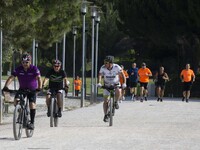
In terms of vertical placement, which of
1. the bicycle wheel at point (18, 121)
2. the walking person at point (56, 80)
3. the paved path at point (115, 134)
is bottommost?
the paved path at point (115, 134)

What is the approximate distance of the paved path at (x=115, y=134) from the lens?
14.8m

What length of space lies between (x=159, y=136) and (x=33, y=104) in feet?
9.42

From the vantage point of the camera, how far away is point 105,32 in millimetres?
95375

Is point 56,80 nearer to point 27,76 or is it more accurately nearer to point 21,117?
point 27,76

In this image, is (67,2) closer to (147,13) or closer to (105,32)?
(147,13)

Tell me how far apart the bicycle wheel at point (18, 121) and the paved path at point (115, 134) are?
180 millimetres

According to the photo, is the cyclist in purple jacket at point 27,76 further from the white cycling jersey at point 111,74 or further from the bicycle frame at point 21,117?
the white cycling jersey at point 111,74

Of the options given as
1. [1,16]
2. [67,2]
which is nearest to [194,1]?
[67,2]

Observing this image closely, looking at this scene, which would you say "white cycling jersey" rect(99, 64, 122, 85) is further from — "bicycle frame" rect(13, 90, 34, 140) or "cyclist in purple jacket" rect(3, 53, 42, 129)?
"bicycle frame" rect(13, 90, 34, 140)

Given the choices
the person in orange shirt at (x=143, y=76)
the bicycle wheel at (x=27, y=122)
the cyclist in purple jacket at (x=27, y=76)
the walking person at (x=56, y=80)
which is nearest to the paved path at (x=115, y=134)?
the bicycle wheel at (x=27, y=122)

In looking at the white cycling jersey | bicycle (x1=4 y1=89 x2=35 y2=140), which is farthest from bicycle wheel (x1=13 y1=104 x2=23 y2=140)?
the white cycling jersey

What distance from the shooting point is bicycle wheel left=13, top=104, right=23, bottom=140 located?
1602 centimetres

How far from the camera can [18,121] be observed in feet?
53.5

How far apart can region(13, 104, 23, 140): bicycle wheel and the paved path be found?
0.18 meters
